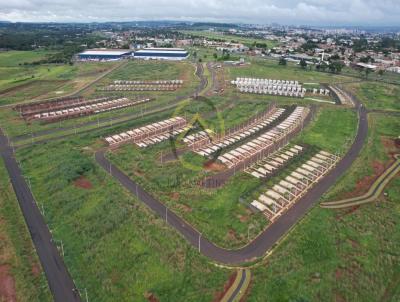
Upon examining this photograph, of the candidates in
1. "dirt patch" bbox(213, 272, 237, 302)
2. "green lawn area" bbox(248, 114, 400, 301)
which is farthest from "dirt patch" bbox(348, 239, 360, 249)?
"dirt patch" bbox(213, 272, 237, 302)

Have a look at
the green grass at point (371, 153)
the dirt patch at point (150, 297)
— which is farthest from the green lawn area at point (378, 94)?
the dirt patch at point (150, 297)

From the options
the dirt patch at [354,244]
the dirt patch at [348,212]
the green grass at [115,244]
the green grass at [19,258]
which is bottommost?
the green grass at [19,258]

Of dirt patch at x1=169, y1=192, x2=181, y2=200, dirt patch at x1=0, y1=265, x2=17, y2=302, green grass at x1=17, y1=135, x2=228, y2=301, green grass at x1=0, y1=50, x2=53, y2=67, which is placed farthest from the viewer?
green grass at x1=0, y1=50, x2=53, y2=67

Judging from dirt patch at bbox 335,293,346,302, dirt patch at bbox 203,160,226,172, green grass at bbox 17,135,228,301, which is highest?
dirt patch at bbox 203,160,226,172

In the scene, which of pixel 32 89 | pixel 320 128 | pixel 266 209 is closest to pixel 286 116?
pixel 320 128

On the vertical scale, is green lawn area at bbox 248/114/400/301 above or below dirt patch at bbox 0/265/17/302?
above

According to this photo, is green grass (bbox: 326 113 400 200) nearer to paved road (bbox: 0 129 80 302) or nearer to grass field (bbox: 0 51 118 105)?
paved road (bbox: 0 129 80 302)

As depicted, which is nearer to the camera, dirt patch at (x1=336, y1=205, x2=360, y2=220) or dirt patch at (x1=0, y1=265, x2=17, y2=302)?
dirt patch at (x1=0, y1=265, x2=17, y2=302)

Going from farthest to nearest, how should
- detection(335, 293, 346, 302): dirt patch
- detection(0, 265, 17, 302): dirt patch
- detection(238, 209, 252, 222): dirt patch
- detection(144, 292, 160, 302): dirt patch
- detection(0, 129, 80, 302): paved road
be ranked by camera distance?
1. detection(238, 209, 252, 222): dirt patch
2. detection(0, 129, 80, 302): paved road
3. detection(0, 265, 17, 302): dirt patch
4. detection(144, 292, 160, 302): dirt patch
5. detection(335, 293, 346, 302): dirt patch

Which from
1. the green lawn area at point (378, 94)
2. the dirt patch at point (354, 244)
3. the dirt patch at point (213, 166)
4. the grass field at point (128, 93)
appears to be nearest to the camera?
the dirt patch at point (354, 244)

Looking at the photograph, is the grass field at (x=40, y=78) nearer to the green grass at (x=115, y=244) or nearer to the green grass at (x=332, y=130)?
the green grass at (x=115, y=244)
